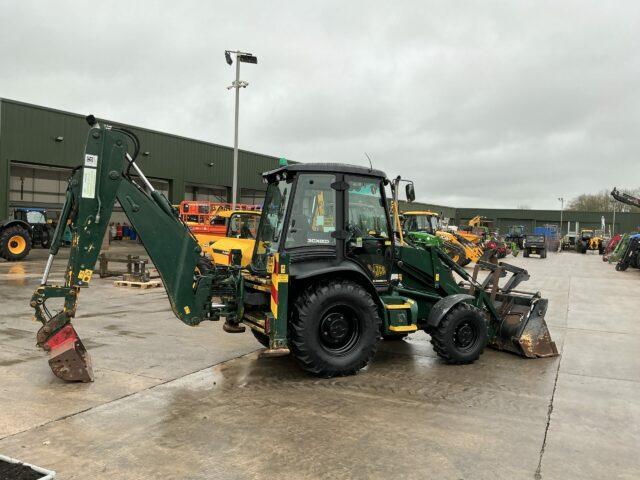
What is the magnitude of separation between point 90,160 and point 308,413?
3.23m

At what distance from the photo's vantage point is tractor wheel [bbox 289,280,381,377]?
5.48 meters

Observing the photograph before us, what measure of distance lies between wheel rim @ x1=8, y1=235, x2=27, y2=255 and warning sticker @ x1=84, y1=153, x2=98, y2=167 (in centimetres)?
1641

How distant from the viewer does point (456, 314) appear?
20.8 feet

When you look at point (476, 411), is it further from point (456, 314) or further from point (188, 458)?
point (188, 458)

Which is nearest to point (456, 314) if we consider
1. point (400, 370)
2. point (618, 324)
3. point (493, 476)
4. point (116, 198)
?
point (400, 370)

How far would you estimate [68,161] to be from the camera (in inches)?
1086

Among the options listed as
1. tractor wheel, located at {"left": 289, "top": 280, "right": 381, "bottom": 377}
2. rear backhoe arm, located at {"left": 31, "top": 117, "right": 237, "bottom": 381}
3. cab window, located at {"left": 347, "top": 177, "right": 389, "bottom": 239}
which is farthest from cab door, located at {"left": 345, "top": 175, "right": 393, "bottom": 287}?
rear backhoe arm, located at {"left": 31, "top": 117, "right": 237, "bottom": 381}

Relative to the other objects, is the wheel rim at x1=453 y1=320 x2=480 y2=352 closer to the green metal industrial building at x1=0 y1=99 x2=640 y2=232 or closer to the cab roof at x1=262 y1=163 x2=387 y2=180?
the cab roof at x1=262 y1=163 x2=387 y2=180

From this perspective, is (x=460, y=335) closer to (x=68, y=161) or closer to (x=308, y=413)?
(x=308, y=413)

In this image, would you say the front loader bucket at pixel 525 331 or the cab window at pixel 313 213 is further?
the front loader bucket at pixel 525 331

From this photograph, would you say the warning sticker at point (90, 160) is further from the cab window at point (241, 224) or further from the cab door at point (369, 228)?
the cab window at point (241, 224)

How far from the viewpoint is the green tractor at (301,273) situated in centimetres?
520

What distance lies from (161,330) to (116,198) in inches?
131

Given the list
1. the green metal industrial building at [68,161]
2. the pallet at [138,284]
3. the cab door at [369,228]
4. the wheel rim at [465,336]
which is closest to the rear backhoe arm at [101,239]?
the cab door at [369,228]
